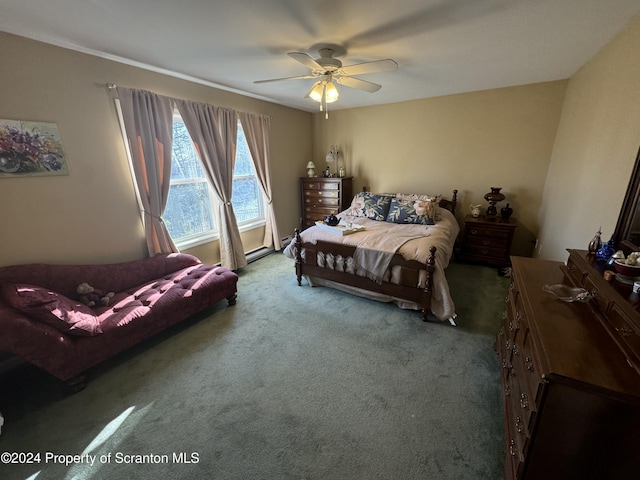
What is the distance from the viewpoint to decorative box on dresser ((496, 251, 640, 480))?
844 millimetres

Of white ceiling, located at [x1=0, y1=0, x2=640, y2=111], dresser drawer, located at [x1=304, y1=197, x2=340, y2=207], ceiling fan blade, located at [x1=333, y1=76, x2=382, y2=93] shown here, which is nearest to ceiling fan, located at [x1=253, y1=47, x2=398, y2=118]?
ceiling fan blade, located at [x1=333, y1=76, x2=382, y2=93]

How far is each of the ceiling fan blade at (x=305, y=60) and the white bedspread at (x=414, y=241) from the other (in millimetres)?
1627

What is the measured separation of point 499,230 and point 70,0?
4.49 m

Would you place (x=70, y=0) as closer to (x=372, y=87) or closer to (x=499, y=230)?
(x=372, y=87)

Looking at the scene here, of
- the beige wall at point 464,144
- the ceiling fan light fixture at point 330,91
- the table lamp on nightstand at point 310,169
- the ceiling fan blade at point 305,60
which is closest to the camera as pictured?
the ceiling fan blade at point 305,60

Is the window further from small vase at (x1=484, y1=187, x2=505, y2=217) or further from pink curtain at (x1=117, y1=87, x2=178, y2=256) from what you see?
small vase at (x1=484, y1=187, x2=505, y2=217)

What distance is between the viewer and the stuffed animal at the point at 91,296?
7.08 ft

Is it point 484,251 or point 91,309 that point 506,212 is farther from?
point 91,309

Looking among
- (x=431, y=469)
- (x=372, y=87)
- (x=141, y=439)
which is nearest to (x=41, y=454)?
(x=141, y=439)

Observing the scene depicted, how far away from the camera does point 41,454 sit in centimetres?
144

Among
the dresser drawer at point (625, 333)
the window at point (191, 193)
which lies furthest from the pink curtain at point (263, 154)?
the dresser drawer at point (625, 333)

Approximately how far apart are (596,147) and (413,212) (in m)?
1.77

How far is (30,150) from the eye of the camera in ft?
6.51

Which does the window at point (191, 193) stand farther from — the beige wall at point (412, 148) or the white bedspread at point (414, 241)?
the white bedspread at point (414, 241)
